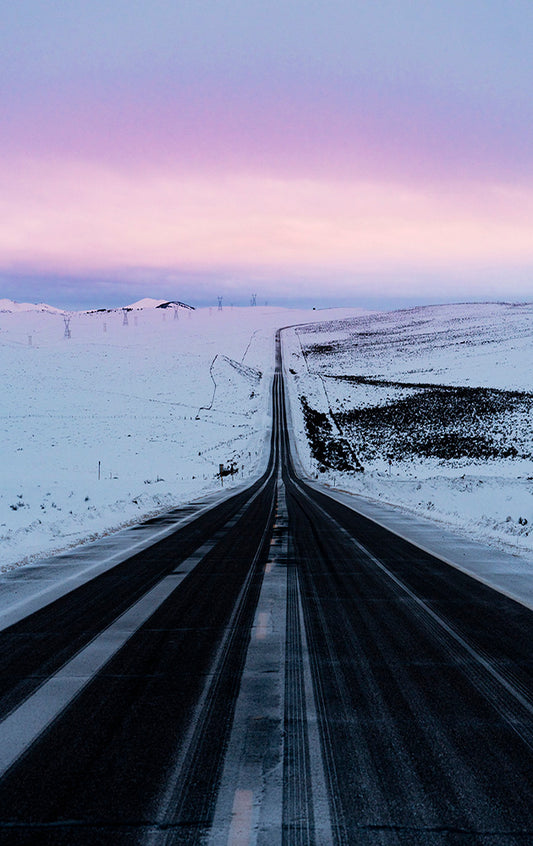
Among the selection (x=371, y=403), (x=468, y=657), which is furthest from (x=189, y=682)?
(x=371, y=403)

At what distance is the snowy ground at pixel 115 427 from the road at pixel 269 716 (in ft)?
14.7

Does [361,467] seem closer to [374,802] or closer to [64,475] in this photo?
[64,475]

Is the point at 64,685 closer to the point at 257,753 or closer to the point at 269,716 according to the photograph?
the point at 269,716

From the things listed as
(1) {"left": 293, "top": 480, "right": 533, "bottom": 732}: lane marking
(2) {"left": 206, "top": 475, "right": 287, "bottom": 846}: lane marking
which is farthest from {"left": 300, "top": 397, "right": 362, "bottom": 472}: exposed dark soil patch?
(2) {"left": 206, "top": 475, "right": 287, "bottom": 846}: lane marking

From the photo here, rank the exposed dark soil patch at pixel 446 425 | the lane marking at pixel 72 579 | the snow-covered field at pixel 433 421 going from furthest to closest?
the exposed dark soil patch at pixel 446 425 → the snow-covered field at pixel 433 421 → the lane marking at pixel 72 579

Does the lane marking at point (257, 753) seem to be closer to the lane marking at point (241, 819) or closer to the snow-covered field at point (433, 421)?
the lane marking at point (241, 819)

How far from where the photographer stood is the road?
244 cm

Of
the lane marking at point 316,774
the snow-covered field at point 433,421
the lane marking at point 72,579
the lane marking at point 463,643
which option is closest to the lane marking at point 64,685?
the lane marking at point 72,579

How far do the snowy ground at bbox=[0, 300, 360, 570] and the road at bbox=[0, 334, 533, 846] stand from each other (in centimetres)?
447

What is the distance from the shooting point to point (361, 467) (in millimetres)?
37062

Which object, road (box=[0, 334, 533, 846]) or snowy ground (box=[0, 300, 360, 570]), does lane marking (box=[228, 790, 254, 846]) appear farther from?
snowy ground (box=[0, 300, 360, 570])

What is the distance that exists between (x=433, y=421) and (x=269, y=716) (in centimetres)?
4826

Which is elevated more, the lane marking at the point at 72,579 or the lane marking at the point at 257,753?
the lane marking at the point at 257,753

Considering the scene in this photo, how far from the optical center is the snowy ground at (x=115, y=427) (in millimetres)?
17125
